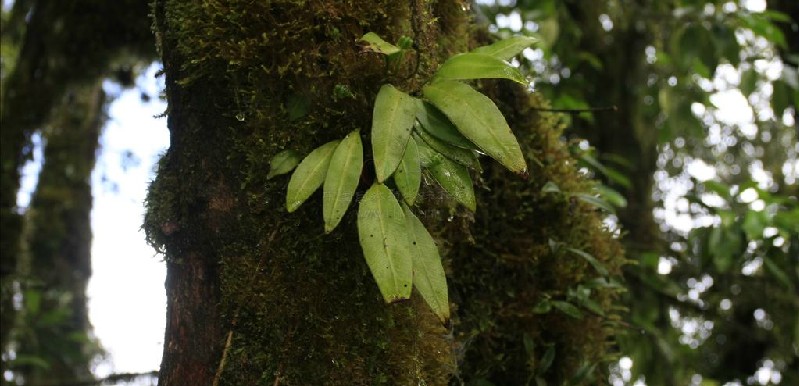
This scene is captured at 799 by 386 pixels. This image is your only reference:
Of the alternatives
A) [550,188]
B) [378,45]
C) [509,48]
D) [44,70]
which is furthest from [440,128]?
[44,70]

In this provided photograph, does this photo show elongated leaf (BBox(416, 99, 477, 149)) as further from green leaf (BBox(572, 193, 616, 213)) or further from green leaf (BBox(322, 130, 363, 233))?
green leaf (BBox(572, 193, 616, 213))

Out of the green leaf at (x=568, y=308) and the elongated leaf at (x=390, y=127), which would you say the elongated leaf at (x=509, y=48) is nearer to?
the elongated leaf at (x=390, y=127)

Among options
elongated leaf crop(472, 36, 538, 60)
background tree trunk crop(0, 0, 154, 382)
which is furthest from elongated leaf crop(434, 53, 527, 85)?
background tree trunk crop(0, 0, 154, 382)

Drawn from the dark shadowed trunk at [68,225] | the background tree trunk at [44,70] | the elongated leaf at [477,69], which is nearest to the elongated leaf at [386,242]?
the elongated leaf at [477,69]

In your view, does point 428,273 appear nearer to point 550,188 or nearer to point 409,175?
point 409,175

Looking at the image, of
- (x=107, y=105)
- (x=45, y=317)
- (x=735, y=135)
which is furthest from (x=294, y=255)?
(x=735, y=135)

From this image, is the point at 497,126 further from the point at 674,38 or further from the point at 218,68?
the point at 674,38
